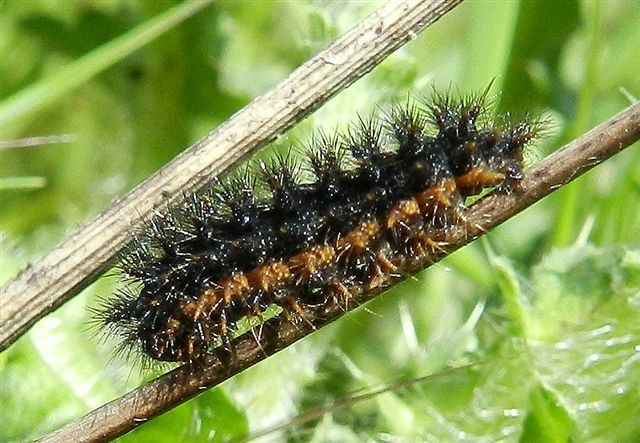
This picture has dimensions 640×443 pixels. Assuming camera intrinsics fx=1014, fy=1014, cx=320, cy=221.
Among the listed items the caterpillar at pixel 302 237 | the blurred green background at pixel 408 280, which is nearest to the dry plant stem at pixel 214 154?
the caterpillar at pixel 302 237

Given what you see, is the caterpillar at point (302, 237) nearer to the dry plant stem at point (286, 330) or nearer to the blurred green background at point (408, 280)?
the dry plant stem at point (286, 330)

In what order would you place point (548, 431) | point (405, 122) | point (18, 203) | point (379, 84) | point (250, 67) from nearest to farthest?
point (548, 431)
point (405, 122)
point (379, 84)
point (18, 203)
point (250, 67)

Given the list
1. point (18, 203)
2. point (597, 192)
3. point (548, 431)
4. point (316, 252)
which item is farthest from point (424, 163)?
point (18, 203)

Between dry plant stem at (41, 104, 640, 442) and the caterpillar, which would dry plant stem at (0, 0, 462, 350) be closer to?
the caterpillar

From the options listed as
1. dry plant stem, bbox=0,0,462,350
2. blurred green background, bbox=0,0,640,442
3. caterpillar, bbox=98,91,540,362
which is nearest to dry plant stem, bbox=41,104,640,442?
caterpillar, bbox=98,91,540,362

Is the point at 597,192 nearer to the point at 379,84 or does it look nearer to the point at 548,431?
the point at 379,84

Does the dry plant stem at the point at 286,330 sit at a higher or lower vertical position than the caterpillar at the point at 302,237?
lower

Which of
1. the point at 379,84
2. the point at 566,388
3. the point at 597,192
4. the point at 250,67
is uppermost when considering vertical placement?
the point at 250,67
